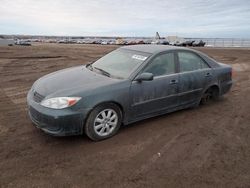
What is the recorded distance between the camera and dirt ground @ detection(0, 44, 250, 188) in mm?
3174

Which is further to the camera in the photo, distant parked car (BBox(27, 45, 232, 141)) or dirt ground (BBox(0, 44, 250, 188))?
distant parked car (BBox(27, 45, 232, 141))

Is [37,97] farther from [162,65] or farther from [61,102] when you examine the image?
[162,65]

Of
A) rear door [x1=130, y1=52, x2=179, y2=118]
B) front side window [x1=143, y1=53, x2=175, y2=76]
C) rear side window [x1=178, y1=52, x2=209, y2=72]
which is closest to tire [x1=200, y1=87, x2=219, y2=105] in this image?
rear side window [x1=178, y1=52, x2=209, y2=72]

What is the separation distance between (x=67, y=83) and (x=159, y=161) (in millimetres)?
2003

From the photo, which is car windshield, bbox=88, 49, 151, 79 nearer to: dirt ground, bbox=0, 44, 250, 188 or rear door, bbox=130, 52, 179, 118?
rear door, bbox=130, 52, 179, 118

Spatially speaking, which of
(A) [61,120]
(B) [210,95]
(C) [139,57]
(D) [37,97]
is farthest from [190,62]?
(D) [37,97]

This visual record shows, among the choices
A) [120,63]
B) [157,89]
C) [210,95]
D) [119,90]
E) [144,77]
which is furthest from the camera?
[210,95]

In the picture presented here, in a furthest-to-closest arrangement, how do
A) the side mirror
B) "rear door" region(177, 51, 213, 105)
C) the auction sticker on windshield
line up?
"rear door" region(177, 51, 213, 105) < the auction sticker on windshield < the side mirror

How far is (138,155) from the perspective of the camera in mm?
3783

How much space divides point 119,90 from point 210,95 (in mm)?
3040

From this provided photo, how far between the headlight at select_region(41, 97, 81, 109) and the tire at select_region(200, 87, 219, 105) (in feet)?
11.4

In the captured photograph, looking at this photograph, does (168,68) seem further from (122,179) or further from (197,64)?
(122,179)

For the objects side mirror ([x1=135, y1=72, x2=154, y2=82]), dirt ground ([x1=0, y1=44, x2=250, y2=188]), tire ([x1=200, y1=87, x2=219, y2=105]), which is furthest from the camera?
tire ([x1=200, y1=87, x2=219, y2=105])

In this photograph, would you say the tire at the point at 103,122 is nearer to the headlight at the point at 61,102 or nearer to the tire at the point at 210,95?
the headlight at the point at 61,102
